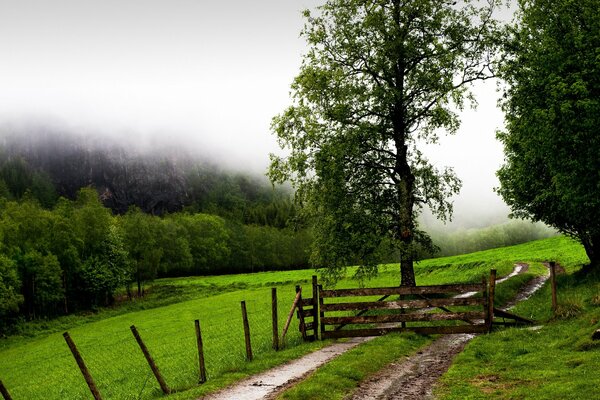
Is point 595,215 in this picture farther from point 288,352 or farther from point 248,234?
point 248,234

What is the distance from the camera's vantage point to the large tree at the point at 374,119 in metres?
32.0

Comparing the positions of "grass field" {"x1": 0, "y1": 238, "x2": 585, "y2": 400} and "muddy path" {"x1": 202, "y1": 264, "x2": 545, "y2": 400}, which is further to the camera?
"grass field" {"x1": 0, "y1": 238, "x2": 585, "y2": 400}

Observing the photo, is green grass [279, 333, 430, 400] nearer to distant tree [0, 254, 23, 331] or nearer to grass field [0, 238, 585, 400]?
grass field [0, 238, 585, 400]

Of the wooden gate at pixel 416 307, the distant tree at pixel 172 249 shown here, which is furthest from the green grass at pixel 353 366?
the distant tree at pixel 172 249

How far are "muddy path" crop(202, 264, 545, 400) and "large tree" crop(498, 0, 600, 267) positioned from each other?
45.0 ft

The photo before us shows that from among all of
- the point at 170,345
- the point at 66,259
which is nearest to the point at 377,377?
the point at 170,345

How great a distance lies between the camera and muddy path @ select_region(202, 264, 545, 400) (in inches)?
593

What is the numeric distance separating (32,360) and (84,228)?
54.4 metres

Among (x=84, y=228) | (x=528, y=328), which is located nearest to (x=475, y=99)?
(x=528, y=328)

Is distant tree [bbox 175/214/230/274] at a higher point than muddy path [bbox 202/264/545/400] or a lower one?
higher

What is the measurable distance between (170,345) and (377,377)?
2913 centimetres

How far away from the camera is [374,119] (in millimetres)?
34500

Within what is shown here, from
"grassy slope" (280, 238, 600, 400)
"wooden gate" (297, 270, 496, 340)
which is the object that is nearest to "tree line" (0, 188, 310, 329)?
"wooden gate" (297, 270, 496, 340)

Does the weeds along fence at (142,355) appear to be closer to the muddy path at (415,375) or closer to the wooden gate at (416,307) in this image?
the wooden gate at (416,307)
